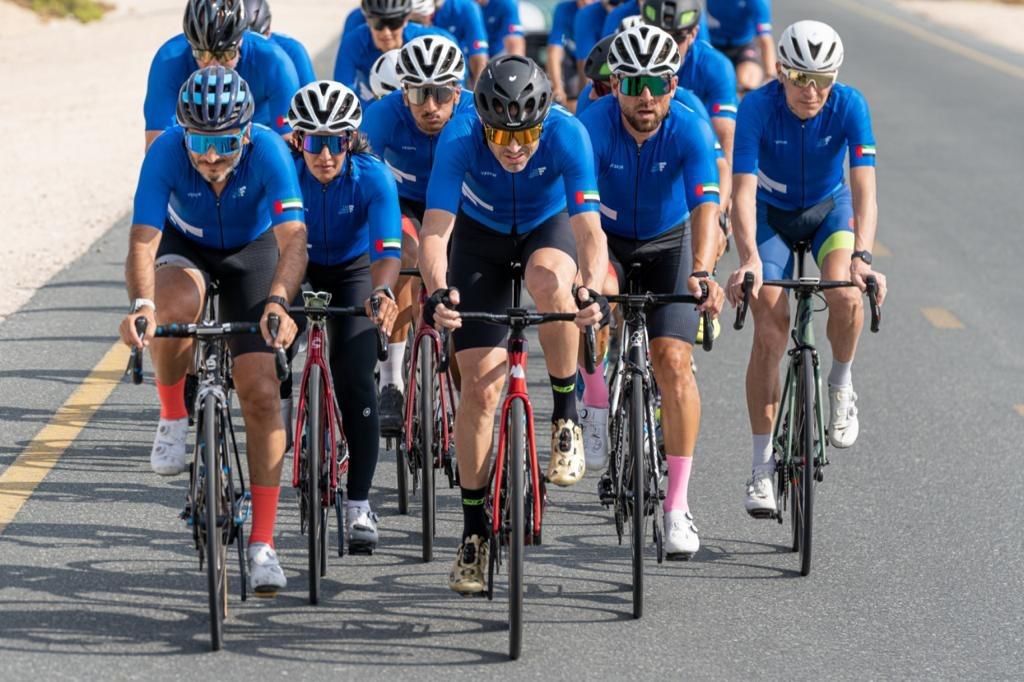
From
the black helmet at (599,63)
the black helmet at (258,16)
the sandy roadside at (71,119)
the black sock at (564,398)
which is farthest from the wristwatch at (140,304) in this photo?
the sandy roadside at (71,119)

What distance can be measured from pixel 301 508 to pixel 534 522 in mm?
1019

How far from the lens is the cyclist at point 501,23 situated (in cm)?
1429

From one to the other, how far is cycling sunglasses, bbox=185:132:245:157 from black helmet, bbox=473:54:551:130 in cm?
95

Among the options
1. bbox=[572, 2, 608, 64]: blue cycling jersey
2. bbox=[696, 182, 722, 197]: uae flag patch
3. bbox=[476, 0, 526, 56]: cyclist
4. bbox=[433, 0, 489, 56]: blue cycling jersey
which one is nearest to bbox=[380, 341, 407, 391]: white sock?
bbox=[696, 182, 722, 197]: uae flag patch

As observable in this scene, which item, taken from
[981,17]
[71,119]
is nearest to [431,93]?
[71,119]

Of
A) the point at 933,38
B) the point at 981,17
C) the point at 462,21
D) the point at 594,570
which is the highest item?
the point at 462,21

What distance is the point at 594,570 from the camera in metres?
7.55

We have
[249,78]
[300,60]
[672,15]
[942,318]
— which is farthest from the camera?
[942,318]

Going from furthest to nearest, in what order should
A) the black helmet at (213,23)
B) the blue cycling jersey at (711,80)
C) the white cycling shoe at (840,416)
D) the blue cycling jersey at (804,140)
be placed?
the blue cycling jersey at (711,80) → the black helmet at (213,23) → the white cycling shoe at (840,416) → the blue cycling jersey at (804,140)

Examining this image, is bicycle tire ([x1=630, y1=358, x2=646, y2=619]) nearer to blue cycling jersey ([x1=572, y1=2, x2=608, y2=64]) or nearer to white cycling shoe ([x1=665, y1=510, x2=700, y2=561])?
white cycling shoe ([x1=665, y1=510, x2=700, y2=561])

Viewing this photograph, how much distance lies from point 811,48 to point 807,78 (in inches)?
5.8

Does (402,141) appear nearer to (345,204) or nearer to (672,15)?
(345,204)

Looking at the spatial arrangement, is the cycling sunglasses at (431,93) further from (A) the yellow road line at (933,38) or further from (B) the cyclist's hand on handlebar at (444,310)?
(A) the yellow road line at (933,38)

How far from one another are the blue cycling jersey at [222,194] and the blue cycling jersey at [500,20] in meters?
7.20
